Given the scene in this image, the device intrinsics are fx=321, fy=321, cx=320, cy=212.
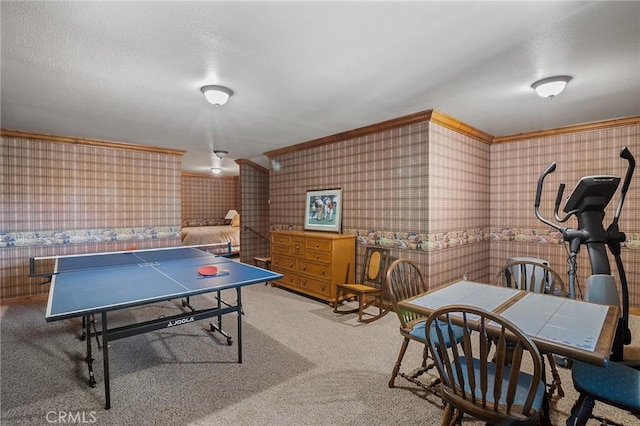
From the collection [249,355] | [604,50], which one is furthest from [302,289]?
[604,50]

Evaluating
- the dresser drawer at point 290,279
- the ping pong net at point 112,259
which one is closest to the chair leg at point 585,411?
the ping pong net at point 112,259

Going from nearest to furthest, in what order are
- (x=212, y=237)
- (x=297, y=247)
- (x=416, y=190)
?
1. (x=416, y=190)
2. (x=297, y=247)
3. (x=212, y=237)

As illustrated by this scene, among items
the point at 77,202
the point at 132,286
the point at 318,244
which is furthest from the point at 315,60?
the point at 77,202

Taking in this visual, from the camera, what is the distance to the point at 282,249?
5.06 meters

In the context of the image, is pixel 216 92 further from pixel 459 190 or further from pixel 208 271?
pixel 459 190

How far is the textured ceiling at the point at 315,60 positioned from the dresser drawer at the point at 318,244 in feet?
5.18

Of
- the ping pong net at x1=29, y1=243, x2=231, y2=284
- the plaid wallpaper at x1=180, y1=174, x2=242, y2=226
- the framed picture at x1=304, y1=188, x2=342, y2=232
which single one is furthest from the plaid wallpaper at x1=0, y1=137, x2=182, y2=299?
the plaid wallpaper at x1=180, y1=174, x2=242, y2=226

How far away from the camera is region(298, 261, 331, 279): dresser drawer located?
4301mm

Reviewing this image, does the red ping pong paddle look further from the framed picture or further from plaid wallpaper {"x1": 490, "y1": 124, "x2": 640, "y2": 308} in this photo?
plaid wallpaper {"x1": 490, "y1": 124, "x2": 640, "y2": 308}

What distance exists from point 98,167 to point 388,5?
527cm

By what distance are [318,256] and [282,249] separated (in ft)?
2.79

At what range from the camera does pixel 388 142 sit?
13.6 feet

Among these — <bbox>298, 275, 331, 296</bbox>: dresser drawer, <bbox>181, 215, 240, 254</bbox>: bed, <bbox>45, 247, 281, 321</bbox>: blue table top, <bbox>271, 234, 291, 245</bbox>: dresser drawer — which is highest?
<bbox>271, 234, 291, 245</bbox>: dresser drawer

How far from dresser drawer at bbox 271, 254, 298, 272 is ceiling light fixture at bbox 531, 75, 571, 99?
3528 millimetres
